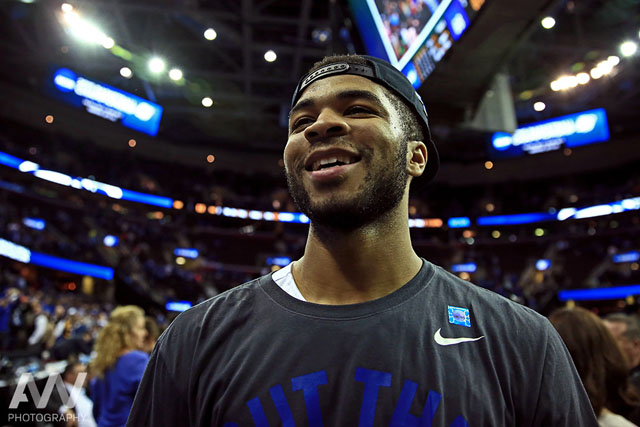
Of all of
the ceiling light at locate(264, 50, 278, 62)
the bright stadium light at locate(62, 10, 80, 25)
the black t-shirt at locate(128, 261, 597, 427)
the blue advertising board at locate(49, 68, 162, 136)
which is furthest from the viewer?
the blue advertising board at locate(49, 68, 162, 136)

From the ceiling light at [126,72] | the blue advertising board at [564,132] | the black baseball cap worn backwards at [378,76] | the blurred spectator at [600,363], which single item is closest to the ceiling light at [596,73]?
the blue advertising board at [564,132]

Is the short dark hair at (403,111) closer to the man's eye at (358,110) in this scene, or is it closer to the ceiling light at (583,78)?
the man's eye at (358,110)

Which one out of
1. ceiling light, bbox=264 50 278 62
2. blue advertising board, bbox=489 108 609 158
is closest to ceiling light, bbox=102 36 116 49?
ceiling light, bbox=264 50 278 62

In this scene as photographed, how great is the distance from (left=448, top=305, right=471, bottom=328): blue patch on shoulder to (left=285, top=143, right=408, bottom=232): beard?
35cm

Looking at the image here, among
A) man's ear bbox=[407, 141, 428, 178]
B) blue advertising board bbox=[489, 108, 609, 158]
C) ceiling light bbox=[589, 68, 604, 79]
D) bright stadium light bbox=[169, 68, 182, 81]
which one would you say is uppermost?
bright stadium light bbox=[169, 68, 182, 81]

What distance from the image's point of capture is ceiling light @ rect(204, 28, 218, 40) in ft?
51.1

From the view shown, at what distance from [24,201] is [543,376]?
28.7 metres

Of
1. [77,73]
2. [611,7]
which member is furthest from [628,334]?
[77,73]

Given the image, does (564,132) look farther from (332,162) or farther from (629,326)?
(332,162)

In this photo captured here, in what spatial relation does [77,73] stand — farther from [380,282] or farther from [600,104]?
[600,104]

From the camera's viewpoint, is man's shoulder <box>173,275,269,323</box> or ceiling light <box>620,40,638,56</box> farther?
ceiling light <box>620,40,638,56</box>

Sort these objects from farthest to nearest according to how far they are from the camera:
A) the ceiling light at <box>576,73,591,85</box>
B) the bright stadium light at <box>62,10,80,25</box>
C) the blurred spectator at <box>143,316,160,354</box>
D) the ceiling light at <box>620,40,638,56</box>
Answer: the ceiling light at <box>576,73,591,85</box>, the ceiling light at <box>620,40,638,56</box>, the bright stadium light at <box>62,10,80,25</box>, the blurred spectator at <box>143,316,160,354</box>

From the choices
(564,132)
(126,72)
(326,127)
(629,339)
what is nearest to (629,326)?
(629,339)

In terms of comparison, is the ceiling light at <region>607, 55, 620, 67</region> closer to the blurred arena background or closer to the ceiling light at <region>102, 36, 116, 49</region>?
the blurred arena background
